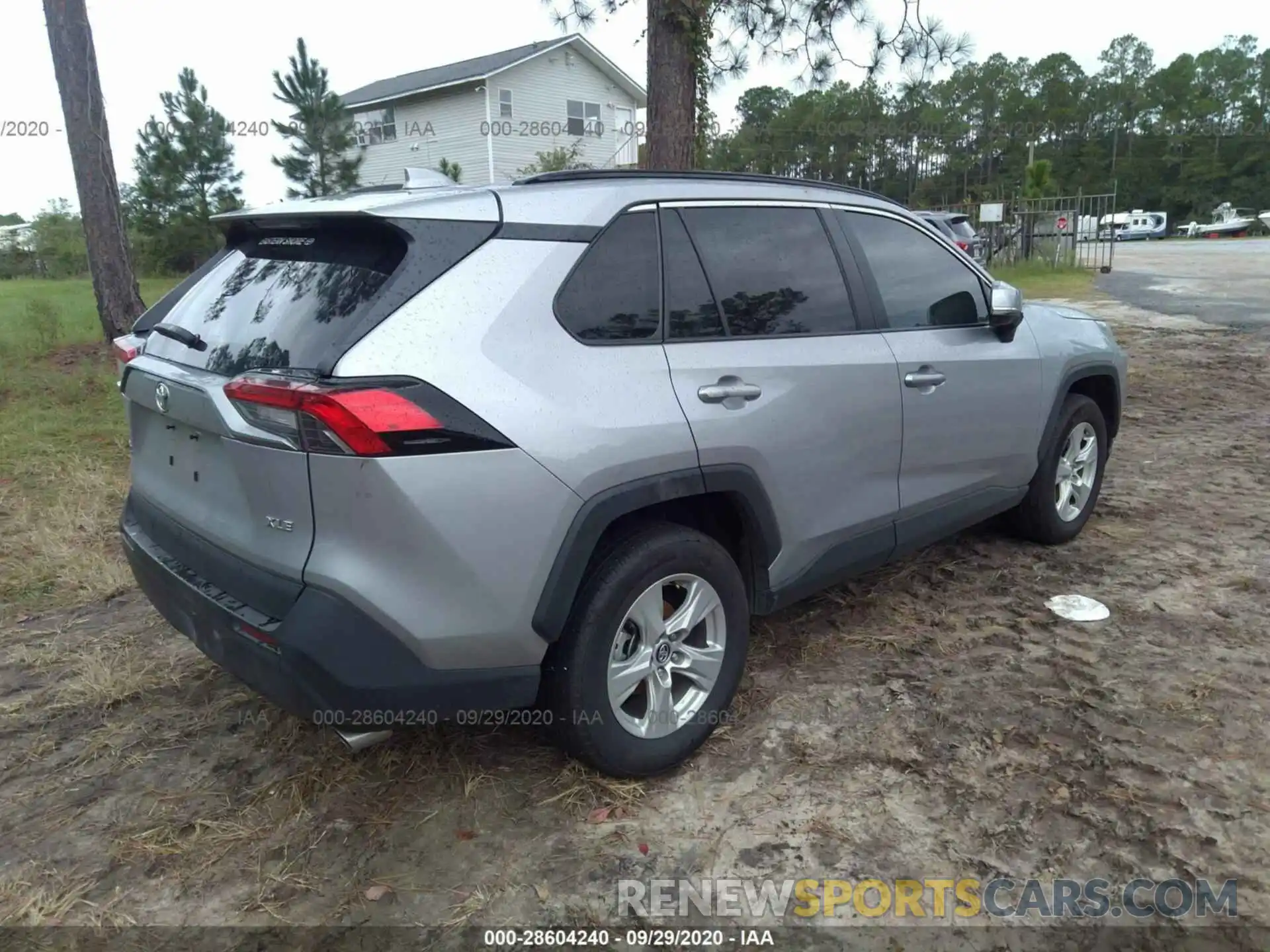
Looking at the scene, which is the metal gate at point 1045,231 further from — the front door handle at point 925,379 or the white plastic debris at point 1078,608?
the front door handle at point 925,379

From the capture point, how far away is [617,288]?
107 inches

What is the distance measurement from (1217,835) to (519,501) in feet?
7.11

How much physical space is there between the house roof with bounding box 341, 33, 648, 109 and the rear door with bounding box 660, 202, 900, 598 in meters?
29.6

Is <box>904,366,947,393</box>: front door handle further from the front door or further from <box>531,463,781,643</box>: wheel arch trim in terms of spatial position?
<box>531,463,781,643</box>: wheel arch trim

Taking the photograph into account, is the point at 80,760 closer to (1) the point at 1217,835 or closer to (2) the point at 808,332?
(2) the point at 808,332

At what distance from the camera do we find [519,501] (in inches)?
91.9

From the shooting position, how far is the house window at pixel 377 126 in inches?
1383

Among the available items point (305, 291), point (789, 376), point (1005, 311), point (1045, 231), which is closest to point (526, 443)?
point (305, 291)

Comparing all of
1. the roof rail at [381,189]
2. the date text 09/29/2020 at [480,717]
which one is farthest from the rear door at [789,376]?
the roof rail at [381,189]

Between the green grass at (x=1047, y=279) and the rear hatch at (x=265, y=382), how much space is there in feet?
51.3

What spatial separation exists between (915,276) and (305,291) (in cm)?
245

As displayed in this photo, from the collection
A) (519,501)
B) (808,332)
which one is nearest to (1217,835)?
(808,332)

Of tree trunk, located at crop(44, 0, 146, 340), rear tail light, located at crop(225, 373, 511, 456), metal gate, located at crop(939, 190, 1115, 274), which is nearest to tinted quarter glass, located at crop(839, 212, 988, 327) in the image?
rear tail light, located at crop(225, 373, 511, 456)

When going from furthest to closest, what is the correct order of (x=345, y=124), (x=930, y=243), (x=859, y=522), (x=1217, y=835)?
(x=345, y=124) → (x=930, y=243) → (x=859, y=522) → (x=1217, y=835)
